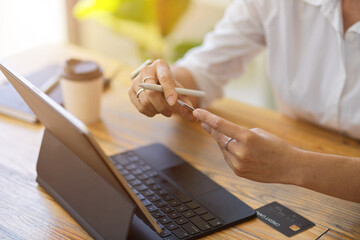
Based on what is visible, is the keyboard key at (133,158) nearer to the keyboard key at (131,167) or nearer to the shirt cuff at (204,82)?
the keyboard key at (131,167)

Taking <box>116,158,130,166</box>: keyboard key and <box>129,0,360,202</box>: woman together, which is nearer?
<box>129,0,360,202</box>: woman

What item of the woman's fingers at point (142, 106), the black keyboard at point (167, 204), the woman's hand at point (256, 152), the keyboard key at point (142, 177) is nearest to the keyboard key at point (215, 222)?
the black keyboard at point (167, 204)

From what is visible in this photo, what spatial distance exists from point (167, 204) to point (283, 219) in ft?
0.76

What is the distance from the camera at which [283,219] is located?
0.91 m

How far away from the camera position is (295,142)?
4.01 feet

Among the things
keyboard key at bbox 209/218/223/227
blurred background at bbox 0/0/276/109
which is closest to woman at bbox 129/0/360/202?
keyboard key at bbox 209/218/223/227

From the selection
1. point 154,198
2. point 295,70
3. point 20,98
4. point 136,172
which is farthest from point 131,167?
point 295,70

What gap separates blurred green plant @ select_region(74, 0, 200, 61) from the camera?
7.89 feet

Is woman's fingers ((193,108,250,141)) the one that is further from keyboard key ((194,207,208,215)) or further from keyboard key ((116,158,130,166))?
keyboard key ((116,158,130,166))

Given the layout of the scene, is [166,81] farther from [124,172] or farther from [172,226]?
[172,226]

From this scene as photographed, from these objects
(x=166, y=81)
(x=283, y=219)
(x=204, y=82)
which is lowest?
(x=283, y=219)

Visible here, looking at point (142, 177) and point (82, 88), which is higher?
point (82, 88)

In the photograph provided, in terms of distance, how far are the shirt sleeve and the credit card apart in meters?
0.52

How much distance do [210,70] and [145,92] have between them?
1.42 feet
